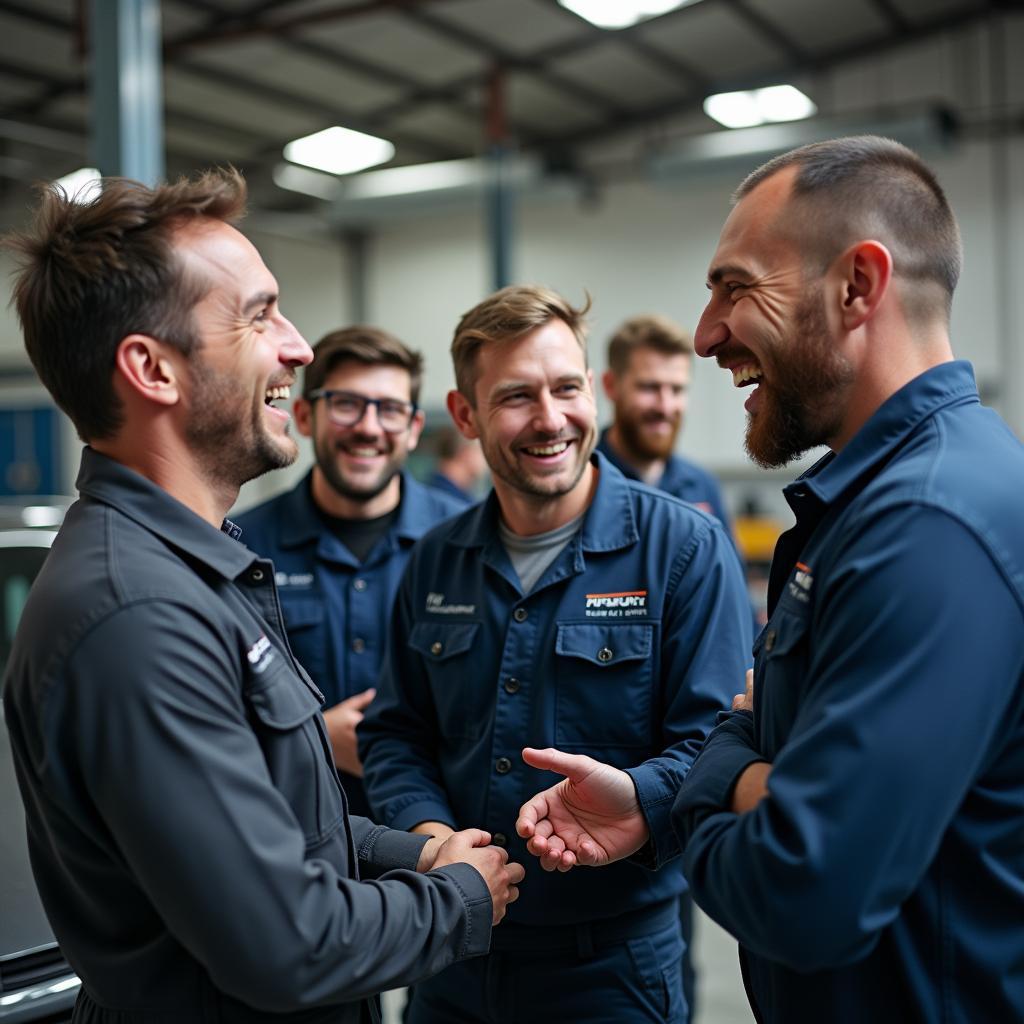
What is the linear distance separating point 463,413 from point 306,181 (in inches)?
369

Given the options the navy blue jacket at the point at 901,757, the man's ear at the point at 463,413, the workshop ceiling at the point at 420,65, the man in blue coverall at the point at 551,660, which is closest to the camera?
the navy blue jacket at the point at 901,757

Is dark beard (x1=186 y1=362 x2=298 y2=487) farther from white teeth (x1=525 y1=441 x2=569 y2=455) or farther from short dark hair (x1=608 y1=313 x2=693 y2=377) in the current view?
short dark hair (x1=608 y1=313 x2=693 y2=377)

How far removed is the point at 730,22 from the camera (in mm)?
8211

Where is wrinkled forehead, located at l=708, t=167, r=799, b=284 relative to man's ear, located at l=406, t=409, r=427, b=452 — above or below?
above

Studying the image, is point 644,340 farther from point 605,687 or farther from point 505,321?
point 605,687

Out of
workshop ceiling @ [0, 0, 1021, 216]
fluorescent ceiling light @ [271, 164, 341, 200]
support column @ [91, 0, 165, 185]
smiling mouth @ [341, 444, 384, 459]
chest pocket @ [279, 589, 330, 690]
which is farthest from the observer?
fluorescent ceiling light @ [271, 164, 341, 200]

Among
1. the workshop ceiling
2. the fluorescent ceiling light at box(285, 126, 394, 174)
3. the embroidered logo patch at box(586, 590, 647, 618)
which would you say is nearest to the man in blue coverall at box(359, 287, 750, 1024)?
the embroidered logo patch at box(586, 590, 647, 618)

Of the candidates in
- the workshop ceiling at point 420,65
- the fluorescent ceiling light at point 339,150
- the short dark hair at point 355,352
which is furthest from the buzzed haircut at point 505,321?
the fluorescent ceiling light at point 339,150

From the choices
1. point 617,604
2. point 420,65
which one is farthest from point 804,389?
point 420,65

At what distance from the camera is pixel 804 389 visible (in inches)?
53.7

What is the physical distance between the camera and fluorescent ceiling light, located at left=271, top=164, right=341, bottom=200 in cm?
1076

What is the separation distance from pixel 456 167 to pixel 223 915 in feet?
28.3

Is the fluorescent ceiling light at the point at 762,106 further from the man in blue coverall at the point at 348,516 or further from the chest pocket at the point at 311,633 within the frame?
the chest pocket at the point at 311,633

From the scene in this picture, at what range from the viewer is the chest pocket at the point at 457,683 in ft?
6.68
